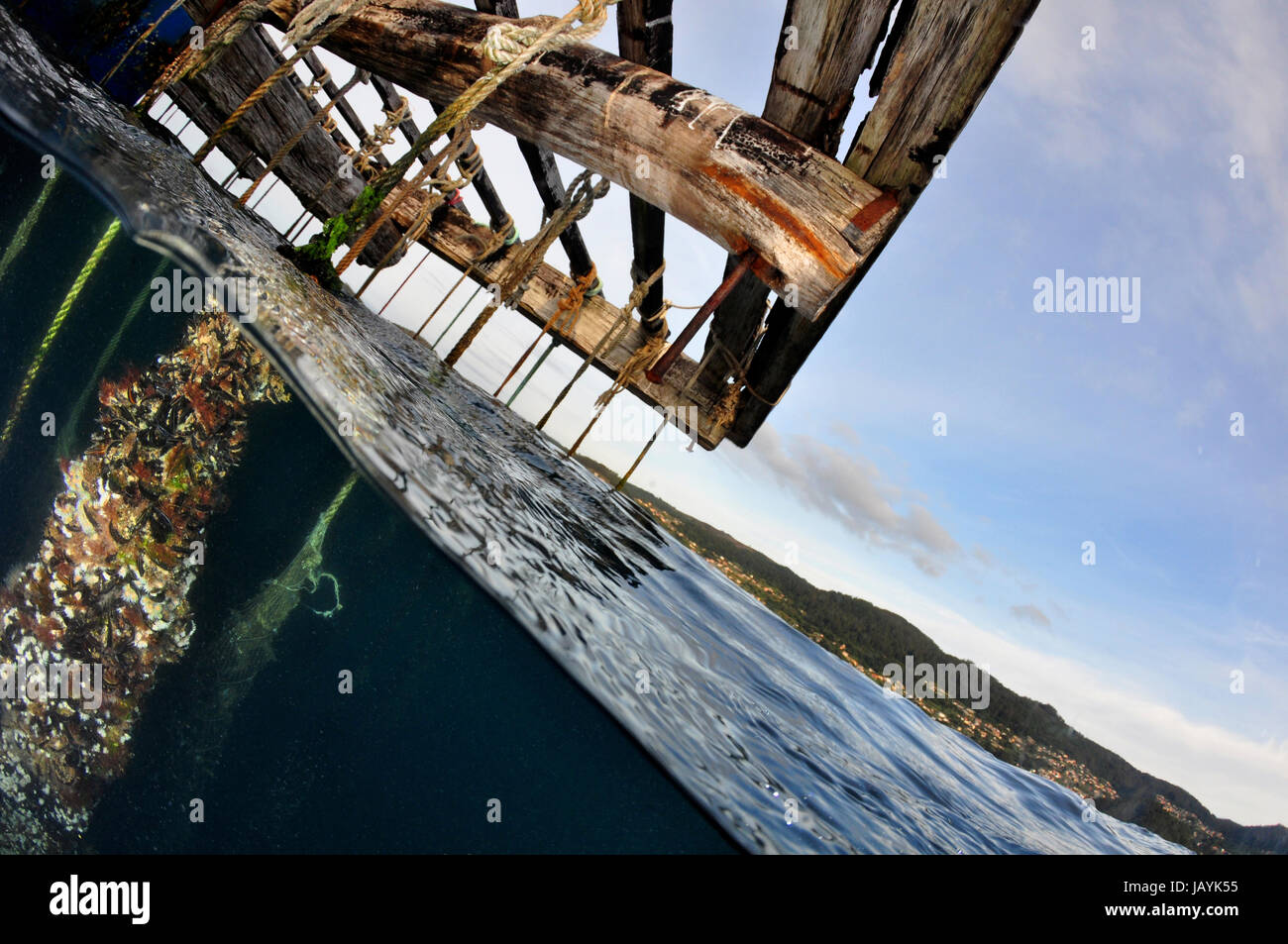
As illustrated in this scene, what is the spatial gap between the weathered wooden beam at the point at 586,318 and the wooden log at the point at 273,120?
1.02 m

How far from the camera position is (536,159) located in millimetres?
4805

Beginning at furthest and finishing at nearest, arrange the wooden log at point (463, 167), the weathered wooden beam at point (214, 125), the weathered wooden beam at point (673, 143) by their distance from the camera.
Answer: the wooden log at point (463, 167)
the weathered wooden beam at point (214, 125)
the weathered wooden beam at point (673, 143)

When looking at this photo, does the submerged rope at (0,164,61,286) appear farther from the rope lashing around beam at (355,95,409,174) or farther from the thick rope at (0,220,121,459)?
the rope lashing around beam at (355,95,409,174)

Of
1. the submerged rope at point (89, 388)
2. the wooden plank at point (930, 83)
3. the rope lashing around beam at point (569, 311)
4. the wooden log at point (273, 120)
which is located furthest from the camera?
the rope lashing around beam at point (569, 311)

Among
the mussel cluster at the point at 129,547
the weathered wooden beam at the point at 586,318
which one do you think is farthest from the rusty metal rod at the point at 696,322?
the weathered wooden beam at the point at 586,318

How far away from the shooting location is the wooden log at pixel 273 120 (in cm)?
454

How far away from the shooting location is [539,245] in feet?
18.0

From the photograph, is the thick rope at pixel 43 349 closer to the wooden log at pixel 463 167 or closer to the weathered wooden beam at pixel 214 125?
the wooden log at pixel 463 167

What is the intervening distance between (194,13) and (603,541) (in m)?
4.96

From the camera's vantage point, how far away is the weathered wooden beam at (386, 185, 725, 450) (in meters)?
7.05

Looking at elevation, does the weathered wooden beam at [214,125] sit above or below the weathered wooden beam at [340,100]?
below

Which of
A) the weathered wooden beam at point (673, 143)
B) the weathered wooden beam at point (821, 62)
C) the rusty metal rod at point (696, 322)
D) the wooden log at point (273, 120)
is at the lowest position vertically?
the wooden log at point (273, 120)

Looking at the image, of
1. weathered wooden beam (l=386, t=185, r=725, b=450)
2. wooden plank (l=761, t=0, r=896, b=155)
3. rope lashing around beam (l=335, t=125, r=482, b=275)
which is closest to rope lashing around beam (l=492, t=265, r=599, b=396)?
weathered wooden beam (l=386, t=185, r=725, b=450)
